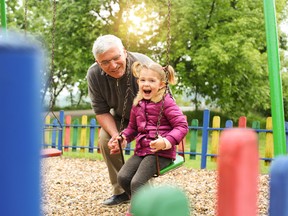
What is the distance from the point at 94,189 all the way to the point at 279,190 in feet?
18.7

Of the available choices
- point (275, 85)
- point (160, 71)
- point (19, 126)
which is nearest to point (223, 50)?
point (160, 71)

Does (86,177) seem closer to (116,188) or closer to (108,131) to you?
(116,188)

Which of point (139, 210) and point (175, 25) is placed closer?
point (139, 210)

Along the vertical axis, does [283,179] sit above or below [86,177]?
above

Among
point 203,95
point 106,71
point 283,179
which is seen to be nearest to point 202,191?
point 106,71

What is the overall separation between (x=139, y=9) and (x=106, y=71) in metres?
12.8

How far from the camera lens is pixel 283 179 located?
0.49m

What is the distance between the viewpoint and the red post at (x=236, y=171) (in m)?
0.43

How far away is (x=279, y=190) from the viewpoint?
0.49 m

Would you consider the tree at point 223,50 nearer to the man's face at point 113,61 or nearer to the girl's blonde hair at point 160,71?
the man's face at point 113,61

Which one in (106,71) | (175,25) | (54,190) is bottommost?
(54,190)

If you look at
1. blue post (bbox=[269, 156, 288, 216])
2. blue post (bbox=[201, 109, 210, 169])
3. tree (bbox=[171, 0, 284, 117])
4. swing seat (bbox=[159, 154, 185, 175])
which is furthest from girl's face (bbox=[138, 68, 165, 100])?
tree (bbox=[171, 0, 284, 117])

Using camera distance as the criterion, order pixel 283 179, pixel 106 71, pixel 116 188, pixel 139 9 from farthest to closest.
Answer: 1. pixel 139 9
2. pixel 116 188
3. pixel 106 71
4. pixel 283 179

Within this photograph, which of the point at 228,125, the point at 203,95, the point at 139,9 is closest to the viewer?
the point at 228,125
